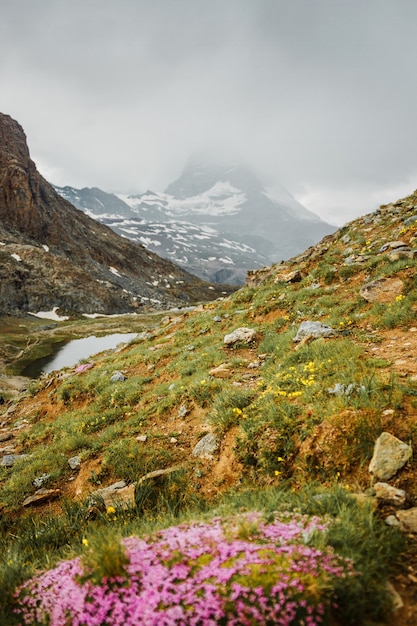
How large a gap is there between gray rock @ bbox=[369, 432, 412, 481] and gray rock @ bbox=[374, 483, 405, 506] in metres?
0.30

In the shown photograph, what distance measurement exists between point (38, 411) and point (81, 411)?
4.32 metres

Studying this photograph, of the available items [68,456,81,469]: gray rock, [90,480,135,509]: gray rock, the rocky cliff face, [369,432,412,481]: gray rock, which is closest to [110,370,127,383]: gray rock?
[68,456,81,469]: gray rock

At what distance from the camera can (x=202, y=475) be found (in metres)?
7.05

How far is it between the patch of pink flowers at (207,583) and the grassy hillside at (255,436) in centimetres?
16

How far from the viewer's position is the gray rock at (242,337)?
13.3 meters

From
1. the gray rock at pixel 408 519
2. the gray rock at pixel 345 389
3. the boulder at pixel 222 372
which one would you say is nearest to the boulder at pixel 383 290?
the boulder at pixel 222 372

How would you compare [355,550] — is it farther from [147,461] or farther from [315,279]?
[315,279]

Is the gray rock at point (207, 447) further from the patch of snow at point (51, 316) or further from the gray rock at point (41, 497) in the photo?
the patch of snow at point (51, 316)

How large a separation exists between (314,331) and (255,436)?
16.6 feet

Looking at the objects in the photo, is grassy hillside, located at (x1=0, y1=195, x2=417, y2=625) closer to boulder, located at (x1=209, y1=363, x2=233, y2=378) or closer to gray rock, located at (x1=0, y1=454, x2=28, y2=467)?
boulder, located at (x1=209, y1=363, x2=233, y2=378)

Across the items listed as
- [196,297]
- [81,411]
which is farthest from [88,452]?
[196,297]

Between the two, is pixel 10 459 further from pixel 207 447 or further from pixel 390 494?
pixel 390 494

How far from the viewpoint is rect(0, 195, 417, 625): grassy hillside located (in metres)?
4.00

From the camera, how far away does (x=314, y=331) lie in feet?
35.3
